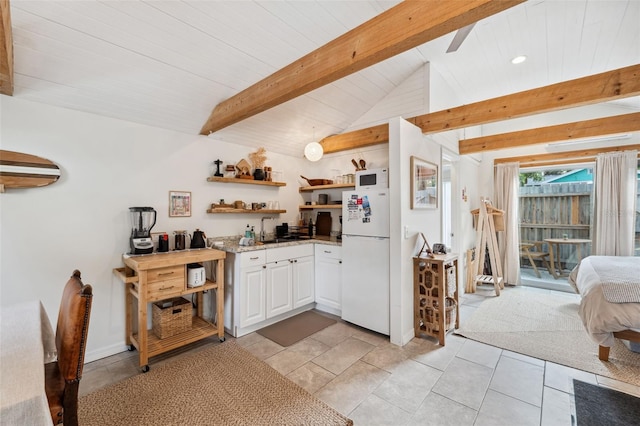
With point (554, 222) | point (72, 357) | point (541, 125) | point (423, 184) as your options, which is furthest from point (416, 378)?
point (541, 125)

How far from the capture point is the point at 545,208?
5.11 metres

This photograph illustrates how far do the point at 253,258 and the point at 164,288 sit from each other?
0.91 m

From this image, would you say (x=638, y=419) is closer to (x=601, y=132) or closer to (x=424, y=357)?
(x=424, y=357)

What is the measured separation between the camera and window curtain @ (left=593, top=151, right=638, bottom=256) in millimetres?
4078

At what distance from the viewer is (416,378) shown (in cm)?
229

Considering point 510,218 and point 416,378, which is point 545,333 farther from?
point 510,218

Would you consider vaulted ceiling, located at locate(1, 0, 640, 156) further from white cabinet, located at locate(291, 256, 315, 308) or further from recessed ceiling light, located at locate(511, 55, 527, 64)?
white cabinet, located at locate(291, 256, 315, 308)

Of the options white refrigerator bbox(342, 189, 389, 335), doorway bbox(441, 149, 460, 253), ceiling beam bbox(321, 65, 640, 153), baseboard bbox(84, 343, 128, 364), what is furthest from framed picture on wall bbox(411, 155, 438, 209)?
baseboard bbox(84, 343, 128, 364)

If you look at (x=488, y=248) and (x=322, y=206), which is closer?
(x=322, y=206)

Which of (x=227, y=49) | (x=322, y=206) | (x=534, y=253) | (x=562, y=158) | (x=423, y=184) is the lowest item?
(x=534, y=253)

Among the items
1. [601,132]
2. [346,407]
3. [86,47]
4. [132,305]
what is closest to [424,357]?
[346,407]

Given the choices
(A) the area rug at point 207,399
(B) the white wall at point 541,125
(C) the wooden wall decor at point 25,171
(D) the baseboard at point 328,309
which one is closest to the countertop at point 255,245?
(D) the baseboard at point 328,309

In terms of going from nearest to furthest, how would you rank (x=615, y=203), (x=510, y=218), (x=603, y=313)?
(x=603, y=313), (x=615, y=203), (x=510, y=218)

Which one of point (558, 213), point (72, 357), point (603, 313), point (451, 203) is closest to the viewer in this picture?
point (72, 357)
